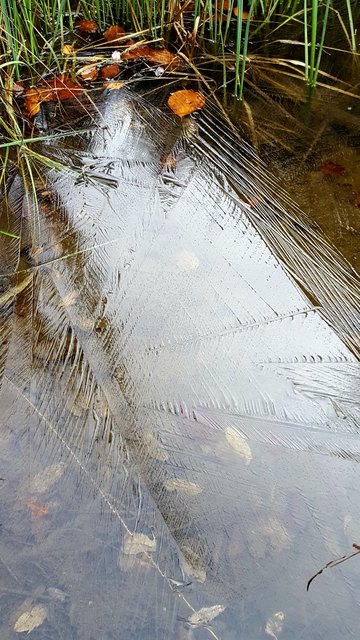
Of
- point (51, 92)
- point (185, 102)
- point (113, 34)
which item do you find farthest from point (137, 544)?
point (113, 34)

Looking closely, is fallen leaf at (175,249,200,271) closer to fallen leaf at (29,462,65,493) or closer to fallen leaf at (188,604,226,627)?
fallen leaf at (29,462,65,493)

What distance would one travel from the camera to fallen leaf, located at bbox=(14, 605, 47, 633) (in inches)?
38.6

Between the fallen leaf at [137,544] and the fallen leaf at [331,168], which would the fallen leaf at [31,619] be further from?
the fallen leaf at [331,168]

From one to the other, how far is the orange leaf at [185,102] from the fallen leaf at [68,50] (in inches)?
21.7

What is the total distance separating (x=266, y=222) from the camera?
68.6 inches

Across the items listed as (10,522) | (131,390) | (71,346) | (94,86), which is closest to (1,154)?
(94,86)

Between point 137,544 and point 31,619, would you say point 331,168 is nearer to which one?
point 137,544

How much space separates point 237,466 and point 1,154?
153 centimetres

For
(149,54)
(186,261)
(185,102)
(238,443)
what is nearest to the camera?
(238,443)

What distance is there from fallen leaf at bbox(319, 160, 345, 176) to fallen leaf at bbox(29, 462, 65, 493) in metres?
1.38

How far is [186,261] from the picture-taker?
1.62 meters

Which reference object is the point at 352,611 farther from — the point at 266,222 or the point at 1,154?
the point at 1,154

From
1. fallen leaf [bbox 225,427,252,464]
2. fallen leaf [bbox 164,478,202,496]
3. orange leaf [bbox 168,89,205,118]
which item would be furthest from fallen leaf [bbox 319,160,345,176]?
fallen leaf [bbox 164,478,202,496]

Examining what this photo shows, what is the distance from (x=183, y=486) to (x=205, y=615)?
0.86 ft
